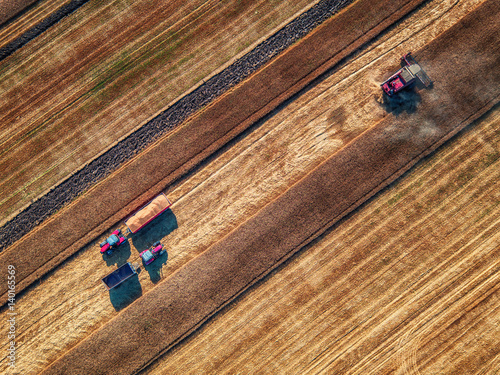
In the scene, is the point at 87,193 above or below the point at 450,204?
above

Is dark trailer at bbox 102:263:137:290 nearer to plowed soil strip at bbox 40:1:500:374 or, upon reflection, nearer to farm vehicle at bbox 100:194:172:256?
farm vehicle at bbox 100:194:172:256

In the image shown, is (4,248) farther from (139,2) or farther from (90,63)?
(139,2)

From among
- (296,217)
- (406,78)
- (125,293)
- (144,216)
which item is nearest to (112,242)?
(144,216)

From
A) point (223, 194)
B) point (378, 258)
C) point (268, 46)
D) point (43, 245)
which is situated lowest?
point (378, 258)

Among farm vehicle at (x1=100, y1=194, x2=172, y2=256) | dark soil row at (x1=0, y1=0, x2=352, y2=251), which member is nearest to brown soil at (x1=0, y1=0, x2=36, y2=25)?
dark soil row at (x1=0, y1=0, x2=352, y2=251)

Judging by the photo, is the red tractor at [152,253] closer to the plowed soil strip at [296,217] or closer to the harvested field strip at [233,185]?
the harvested field strip at [233,185]

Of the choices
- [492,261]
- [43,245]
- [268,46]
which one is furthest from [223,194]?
[492,261]

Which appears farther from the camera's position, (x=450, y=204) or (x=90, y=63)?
(x=90, y=63)
